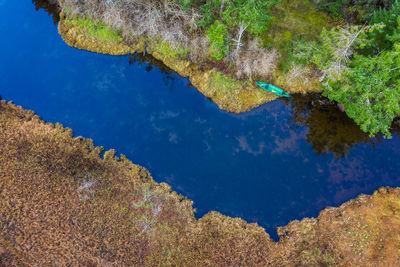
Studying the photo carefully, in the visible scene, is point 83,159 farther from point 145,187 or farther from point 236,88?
point 236,88

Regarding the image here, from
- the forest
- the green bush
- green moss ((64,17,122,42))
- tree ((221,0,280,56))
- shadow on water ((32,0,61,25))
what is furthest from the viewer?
shadow on water ((32,0,61,25))

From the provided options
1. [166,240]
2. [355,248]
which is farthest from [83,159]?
[355,248]

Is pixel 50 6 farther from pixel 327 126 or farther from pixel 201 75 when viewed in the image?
pixel 327 126

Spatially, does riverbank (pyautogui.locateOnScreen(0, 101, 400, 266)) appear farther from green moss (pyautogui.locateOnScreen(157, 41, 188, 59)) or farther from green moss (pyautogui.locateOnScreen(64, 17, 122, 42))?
green moss (pyautogui.locateOnScreen(64, 17, 122, 42))

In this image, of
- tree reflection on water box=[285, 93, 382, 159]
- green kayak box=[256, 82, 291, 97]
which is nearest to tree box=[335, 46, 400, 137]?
tree reflection on water box=[285, 93, 382, 159]

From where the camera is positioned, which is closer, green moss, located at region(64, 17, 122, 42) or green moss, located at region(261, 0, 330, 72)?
green moss, located at region(261, 0, 330, 72)

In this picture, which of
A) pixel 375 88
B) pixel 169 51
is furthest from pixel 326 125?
pixel 169 51
